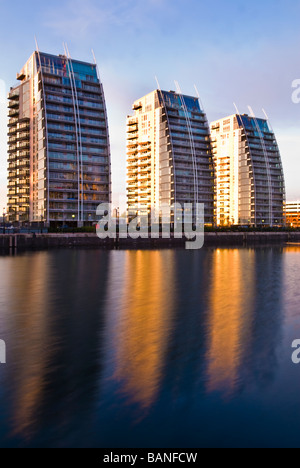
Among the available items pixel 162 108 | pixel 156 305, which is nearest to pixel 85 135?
pixel 162 108

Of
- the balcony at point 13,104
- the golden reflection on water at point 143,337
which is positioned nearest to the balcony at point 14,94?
the balcony at point 13,104

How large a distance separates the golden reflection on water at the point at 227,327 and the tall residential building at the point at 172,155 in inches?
5206

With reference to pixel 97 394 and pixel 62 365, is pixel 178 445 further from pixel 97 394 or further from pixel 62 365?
pixel 62 365

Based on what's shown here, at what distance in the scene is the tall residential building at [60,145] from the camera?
145125 mm

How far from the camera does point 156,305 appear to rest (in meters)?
32.8

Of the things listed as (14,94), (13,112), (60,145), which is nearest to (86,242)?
(60,145)

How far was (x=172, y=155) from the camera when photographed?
178 m

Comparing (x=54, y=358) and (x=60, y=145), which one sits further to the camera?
(x=60, y=145)

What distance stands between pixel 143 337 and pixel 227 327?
5.91 m

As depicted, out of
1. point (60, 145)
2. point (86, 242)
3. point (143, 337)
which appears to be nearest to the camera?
point (143, 337)

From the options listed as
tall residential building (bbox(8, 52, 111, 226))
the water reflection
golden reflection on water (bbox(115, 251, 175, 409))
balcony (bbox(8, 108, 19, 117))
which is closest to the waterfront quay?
tall residential building (bbox(8, 52, 111, 226))

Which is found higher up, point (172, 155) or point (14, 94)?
point (14, 94)

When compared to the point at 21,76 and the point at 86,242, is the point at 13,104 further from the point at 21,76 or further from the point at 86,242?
the point at 86,242

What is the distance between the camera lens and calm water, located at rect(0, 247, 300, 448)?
41.2ft
